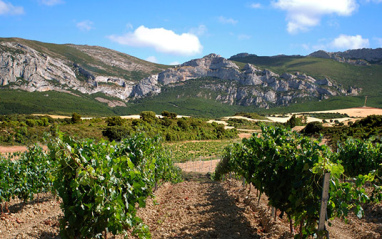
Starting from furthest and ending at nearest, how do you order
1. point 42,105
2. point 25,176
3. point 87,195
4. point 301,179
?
point 42,105 → point 25,176 → point 301,179 → point 87,195

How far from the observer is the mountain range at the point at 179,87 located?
424ft

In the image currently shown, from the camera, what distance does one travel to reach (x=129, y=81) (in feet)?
647

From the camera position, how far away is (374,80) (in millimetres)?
146125

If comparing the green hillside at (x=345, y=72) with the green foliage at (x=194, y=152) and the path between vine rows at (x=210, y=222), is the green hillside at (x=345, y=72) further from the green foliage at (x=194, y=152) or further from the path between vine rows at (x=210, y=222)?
the path between vine rows at (x=210, y=222)

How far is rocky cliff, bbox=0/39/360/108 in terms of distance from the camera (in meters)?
137

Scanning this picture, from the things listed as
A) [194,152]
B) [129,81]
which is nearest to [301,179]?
[194,152]

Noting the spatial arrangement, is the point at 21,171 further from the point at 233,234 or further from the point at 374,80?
the point at 374,80

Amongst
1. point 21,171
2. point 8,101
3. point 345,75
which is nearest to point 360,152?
point 21,171

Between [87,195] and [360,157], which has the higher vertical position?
[87,195]

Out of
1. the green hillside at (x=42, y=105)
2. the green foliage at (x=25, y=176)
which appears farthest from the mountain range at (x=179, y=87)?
the green foliage at (x=25, y=176)

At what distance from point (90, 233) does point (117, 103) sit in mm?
159075

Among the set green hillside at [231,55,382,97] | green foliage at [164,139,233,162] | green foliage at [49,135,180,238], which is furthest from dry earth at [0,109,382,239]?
green hillside at [231,55,382,97]

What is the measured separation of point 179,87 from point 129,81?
42.3 m

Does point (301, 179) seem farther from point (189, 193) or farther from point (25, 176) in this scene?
point (25, 176)
